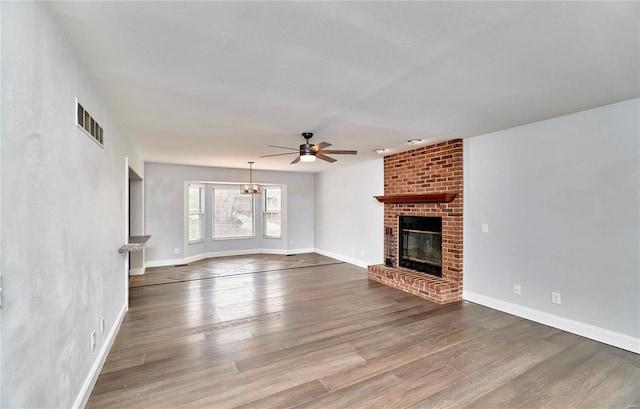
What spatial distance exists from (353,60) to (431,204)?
135 inches

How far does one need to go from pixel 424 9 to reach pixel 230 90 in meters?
1.67

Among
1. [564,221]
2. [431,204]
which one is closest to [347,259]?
[431,204]

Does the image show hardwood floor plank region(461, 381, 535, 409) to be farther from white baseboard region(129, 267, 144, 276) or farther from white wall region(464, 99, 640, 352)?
white baseboard region(129, 267, 144, 276)

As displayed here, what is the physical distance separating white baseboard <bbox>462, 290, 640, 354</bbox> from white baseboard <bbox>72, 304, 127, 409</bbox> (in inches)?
176

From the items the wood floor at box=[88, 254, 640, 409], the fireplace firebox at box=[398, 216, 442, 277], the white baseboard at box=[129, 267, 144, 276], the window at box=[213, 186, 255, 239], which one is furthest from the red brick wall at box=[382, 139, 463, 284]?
the white baseboard at box=[129, 267, 144, 276]

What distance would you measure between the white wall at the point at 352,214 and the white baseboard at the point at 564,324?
229 centimetres

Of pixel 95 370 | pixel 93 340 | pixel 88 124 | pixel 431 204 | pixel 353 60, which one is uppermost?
pixel 353 60

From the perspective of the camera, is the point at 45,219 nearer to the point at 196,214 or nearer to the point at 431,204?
the point at 431,204

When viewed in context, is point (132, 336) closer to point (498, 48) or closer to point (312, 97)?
point (312, 97)

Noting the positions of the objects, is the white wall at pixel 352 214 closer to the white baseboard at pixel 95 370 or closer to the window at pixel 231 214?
the window at pixel 231 214

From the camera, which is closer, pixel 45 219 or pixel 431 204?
pixel 45 219

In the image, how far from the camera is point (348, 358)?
270 cm

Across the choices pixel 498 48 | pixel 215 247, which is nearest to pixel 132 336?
pixel 498 48

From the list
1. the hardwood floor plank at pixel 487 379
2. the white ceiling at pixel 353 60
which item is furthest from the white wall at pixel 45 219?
the hardwood floor plank at pixel 487 379
